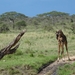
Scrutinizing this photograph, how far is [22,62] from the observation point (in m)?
12.1

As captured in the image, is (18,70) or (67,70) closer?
(67,70)

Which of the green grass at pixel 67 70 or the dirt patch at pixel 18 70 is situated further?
the dirt patch at pixel 18 70

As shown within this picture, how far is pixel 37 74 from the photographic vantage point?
11000 mm

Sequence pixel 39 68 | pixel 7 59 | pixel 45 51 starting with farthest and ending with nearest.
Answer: pixel 45 51 → pixel 7 59 → pixel 39 68

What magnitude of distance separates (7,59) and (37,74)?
2.92 m

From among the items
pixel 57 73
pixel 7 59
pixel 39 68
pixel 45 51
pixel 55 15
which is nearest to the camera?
pixel 57 73

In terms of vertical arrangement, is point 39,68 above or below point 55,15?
below

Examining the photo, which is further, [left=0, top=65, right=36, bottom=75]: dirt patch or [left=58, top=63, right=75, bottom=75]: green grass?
[left=0, top=65, right=36, bottom=75]: dirt patch

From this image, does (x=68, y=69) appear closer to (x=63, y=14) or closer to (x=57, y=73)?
(x=57, y=73)

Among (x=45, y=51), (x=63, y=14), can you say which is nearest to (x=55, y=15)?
(x=63, y=14)

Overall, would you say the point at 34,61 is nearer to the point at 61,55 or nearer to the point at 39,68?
the point at 39,68

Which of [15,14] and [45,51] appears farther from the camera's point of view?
[15,14]

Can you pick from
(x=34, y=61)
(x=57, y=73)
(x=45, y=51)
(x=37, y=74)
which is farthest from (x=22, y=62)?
(x=45, y=51)

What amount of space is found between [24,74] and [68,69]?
4.98ft
